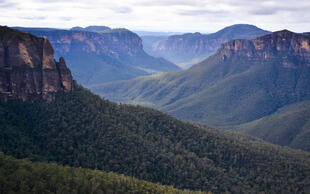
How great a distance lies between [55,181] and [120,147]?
2755 centimetres

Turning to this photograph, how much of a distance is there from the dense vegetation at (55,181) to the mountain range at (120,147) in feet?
1.54

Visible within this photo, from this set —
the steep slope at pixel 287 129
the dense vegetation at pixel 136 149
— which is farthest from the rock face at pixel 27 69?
the steep slope at pixel 287 129

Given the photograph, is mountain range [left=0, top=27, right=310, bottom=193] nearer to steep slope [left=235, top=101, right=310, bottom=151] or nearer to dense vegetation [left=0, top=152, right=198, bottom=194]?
dense vegetation [left=0, top=152, right=198, bottom=194]

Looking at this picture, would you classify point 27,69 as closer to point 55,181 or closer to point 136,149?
point 136,149

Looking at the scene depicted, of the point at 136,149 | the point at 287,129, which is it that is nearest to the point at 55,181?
the point at 136,149

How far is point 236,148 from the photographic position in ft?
301

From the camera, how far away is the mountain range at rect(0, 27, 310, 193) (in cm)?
6794

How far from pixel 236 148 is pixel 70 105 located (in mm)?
52762

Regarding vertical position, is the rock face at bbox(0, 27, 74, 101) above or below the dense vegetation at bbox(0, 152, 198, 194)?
above

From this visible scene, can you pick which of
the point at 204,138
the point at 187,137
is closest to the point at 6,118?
the point at 187,137

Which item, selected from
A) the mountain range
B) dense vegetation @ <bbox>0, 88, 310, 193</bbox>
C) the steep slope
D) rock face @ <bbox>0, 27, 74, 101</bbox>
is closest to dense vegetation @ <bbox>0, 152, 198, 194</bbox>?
the mountain range

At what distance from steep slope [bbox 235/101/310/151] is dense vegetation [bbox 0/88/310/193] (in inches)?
2309

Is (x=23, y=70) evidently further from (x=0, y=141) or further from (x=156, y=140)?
(x=156, y=140)

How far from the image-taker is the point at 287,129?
15662cm
